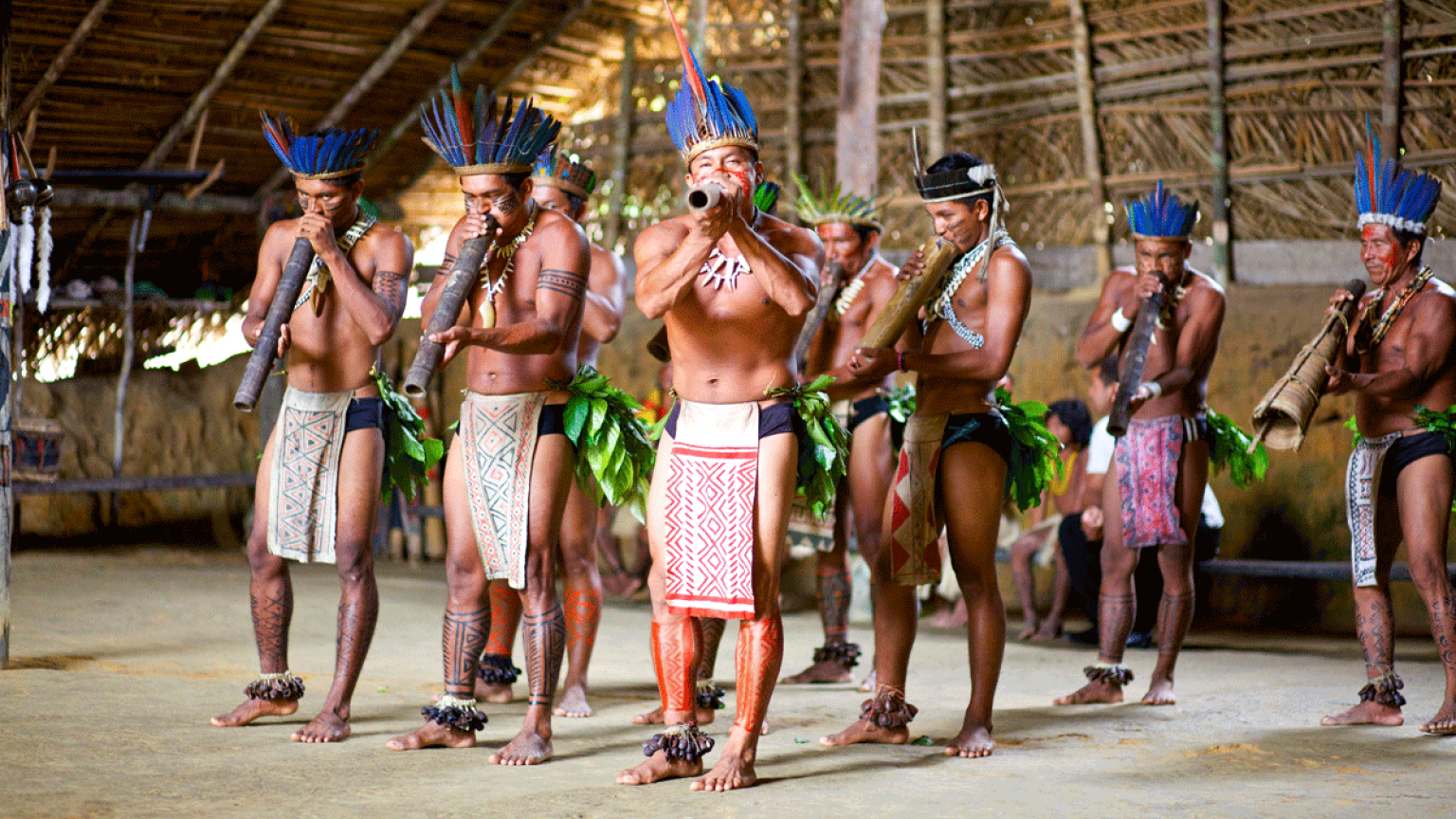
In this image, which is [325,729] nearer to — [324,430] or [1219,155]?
[324,430]

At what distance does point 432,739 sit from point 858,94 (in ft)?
19.1

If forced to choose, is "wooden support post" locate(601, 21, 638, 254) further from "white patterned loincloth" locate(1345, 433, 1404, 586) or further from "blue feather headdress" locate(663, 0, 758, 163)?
"blue feather headdress" locate(663, 0, 758, 163)

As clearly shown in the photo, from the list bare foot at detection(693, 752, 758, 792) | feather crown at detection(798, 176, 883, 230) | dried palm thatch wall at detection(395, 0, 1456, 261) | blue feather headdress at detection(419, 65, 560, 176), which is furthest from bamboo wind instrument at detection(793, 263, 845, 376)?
dried palm thatch wall at detection(395, 0, 1456, 261)

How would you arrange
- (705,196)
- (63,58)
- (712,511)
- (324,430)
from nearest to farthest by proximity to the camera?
(705,196)
(712,511)
(324,430)
(63,58)

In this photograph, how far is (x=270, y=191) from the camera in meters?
11.2

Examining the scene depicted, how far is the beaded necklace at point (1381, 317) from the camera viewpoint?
4984 mm

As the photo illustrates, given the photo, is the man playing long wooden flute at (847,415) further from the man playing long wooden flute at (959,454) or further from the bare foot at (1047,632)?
the bare foot at (1047,632)

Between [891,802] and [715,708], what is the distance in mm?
1405

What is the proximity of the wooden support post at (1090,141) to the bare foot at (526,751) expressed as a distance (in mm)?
6035

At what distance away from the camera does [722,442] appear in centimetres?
386

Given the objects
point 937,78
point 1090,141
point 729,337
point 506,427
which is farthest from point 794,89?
point 729,337

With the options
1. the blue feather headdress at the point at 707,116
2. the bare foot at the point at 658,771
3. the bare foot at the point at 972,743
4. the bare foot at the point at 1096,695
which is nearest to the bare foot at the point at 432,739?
the bare foot at the point at 658,771

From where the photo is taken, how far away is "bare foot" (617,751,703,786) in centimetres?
375

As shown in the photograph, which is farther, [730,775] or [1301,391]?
[1301,391]
